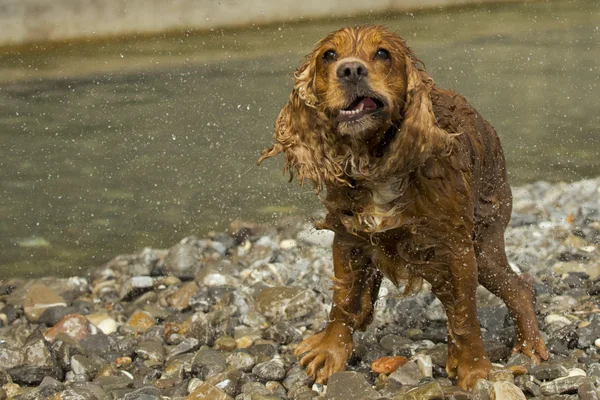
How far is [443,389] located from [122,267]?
305 centimetres

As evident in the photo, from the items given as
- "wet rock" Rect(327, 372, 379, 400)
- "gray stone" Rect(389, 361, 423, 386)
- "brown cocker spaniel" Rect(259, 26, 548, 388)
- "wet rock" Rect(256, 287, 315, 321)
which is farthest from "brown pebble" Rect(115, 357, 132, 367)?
"gray stone" Rect(389, 361, 423, 386)

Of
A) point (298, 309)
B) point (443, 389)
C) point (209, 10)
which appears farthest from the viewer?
point (209, 10)

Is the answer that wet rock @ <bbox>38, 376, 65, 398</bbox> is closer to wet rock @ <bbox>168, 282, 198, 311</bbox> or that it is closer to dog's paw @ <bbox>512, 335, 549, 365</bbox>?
wet rock @ <bbox>168, 282, 198, 311</bbox>

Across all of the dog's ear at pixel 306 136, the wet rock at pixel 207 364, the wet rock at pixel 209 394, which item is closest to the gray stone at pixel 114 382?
the wet rock at pixel 207 364

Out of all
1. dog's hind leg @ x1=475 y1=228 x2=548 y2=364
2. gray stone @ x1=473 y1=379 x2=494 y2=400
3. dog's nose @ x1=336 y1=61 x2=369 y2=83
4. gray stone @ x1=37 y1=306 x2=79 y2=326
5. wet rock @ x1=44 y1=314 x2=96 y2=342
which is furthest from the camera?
gray stone @ x1=37 y1=306 x2=79 y2=326

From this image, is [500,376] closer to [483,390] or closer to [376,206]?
[483,390]

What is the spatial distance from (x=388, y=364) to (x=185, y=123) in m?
5.19

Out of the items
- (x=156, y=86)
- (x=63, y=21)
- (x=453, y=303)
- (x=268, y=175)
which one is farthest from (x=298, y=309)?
(x=63, y=21)

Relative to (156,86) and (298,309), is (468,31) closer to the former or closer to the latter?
(156,86)

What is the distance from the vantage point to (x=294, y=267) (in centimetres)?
651

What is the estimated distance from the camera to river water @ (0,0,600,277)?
788cm

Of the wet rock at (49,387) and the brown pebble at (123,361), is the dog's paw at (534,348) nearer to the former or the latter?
the brown pebble at (123,361)

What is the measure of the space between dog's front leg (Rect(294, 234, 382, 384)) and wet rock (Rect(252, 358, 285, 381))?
5.2 inches

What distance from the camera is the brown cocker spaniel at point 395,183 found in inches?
158
